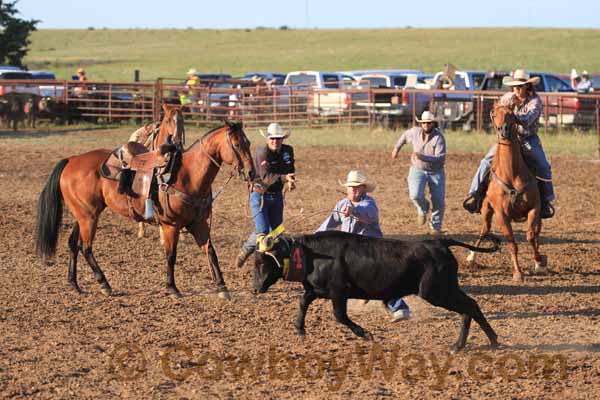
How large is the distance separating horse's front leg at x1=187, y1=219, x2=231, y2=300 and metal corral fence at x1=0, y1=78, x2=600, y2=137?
586 inches

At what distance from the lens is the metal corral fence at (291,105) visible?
2358cm

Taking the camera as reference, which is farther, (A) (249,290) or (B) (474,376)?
(A) (249,290)

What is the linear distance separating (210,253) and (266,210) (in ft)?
2.31

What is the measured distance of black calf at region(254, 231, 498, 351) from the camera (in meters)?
6.59

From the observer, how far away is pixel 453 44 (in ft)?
256

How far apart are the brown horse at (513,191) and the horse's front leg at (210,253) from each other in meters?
3.00

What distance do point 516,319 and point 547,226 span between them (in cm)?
512

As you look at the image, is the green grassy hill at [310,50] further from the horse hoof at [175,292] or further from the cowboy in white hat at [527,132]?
the horse hoof at [175,292]

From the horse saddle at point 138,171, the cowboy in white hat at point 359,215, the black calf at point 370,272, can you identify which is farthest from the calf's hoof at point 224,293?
the black calf at point 370,272

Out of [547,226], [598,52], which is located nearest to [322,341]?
[547,226]

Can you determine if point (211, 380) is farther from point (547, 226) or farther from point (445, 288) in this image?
point (547, 226)

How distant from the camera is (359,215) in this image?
766 cm

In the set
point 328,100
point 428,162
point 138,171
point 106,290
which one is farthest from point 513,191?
point 328,100

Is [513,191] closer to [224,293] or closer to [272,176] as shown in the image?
[272,176]
